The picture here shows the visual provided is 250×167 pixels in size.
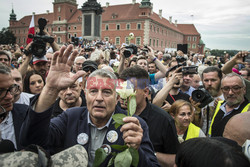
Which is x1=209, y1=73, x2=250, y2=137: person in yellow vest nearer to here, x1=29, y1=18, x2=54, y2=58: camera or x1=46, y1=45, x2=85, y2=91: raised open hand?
x1=46, y1=45, x2=85, y2=91: raised open hand

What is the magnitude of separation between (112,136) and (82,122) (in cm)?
37

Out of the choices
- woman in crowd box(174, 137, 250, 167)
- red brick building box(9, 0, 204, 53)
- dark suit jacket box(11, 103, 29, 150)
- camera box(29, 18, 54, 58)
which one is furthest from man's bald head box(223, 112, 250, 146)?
red brick building box(9, 0, 204, 53)

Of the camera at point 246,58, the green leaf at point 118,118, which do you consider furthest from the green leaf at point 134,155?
the camera at point 246,58

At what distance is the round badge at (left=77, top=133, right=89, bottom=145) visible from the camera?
1912mm

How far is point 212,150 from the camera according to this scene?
3.68ft

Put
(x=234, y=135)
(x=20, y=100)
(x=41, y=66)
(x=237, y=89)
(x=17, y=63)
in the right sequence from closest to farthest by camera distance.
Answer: (x=234, y=135)
(x=20, y=100)
(x=237, y=89)
(x=41, y=66)
(x=17, y=63)

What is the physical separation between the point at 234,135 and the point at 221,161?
0.65 metres

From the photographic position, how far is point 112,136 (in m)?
1.91

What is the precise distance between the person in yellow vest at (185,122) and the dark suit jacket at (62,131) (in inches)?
51.7

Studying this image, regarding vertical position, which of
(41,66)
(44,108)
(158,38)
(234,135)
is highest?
(158,38)

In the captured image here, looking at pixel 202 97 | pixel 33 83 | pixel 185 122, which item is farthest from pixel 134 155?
pixel 33 83

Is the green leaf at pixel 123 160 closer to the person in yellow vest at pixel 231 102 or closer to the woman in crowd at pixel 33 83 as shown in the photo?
→ the person in yellow vest at pixel 231 102

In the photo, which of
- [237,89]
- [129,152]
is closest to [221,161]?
[129,152]

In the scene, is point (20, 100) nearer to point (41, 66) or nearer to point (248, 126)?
point (41, 66)
